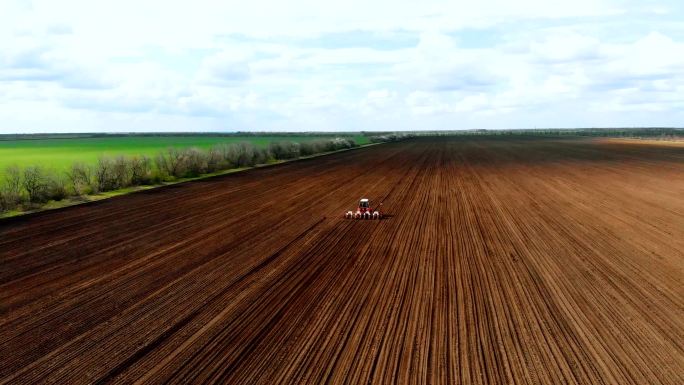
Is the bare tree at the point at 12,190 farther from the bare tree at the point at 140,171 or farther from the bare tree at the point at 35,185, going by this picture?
the bare tree at the point at 140,171

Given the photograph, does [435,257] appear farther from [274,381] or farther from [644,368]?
[274,381]

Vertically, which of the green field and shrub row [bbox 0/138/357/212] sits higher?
shrub row [bbox 0/138/357/212]

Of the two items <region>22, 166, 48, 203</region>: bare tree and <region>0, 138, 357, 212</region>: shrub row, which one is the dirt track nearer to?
<region>22, 166, 48, 203</region>: bare tree

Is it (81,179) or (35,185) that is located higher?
(35,185)

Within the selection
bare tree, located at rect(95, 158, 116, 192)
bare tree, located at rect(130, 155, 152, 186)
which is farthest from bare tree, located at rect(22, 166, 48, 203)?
bare tree, located at rect(130, 155, 152, 186)

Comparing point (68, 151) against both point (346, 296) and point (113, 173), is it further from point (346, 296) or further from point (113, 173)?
point (346, 296)

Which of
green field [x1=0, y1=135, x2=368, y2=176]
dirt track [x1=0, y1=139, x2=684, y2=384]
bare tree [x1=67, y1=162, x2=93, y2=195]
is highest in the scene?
bare tree [x1=67, y1=162, x2=93, y2=195]

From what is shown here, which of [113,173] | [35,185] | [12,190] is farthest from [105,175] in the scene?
[12,190]
